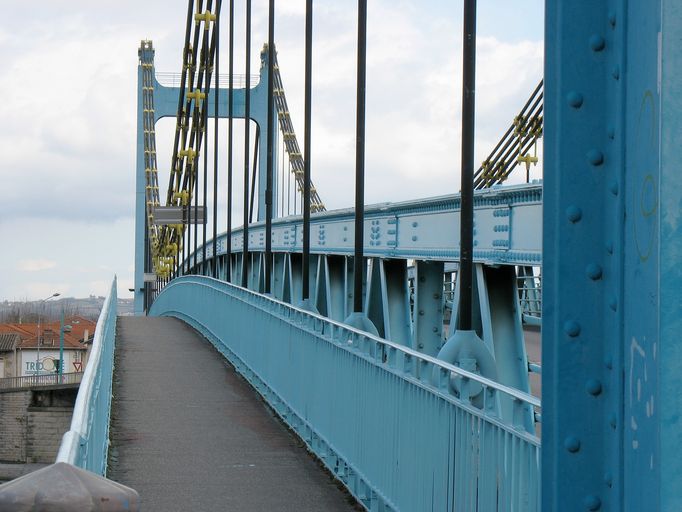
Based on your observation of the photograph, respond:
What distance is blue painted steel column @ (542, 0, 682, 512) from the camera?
2334 millimetres

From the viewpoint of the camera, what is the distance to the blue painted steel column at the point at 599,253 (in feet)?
7.66

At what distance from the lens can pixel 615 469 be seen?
8.57ft

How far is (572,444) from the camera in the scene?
2.69 metres

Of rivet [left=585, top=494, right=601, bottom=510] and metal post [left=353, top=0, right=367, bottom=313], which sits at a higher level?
metal post [left=353, top=0, right=367, bottom=313]

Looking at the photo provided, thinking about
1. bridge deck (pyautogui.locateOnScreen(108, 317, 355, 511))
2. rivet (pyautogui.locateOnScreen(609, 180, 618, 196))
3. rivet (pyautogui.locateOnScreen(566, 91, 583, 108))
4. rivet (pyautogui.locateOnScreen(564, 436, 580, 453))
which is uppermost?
rivet (pyautogui.locateOnScreen(566, 91, 583, 108))

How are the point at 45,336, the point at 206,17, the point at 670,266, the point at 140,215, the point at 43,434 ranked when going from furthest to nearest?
the point at 45,336 < the point at 140,215 < the point at 43,434 < the point at 206,17 < the point at 670,266

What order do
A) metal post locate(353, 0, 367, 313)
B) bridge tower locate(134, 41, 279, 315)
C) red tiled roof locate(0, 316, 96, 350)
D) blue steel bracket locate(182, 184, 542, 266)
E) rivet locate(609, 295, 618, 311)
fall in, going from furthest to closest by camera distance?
1. red tiled roof locate(0, 316, 96, 350)
2. bridge tower locate(134, 41, 279, 315)
3. metal post locate(353, 0, 367, 313)
4. blue steel bracket locate(182, 184, 542, 266)
5. rivet locate(609, 295, 618, 311)

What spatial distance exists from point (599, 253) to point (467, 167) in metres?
5.31

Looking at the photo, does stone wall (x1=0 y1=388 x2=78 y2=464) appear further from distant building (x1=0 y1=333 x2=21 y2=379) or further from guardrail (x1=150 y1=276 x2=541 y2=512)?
distant building (x1=0 y1=333 x2=21 y2=379)

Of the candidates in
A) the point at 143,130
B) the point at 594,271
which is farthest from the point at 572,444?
the point at 143,130

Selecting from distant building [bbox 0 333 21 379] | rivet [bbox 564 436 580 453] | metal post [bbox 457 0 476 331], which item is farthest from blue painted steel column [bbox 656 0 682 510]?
distant building [bbox 0 333 21 379]

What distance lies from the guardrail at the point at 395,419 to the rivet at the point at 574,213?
5.26ft

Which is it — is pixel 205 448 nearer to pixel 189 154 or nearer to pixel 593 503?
pixel 593 503

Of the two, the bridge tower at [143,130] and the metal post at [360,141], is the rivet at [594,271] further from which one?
the bridge tower at [143,130]
